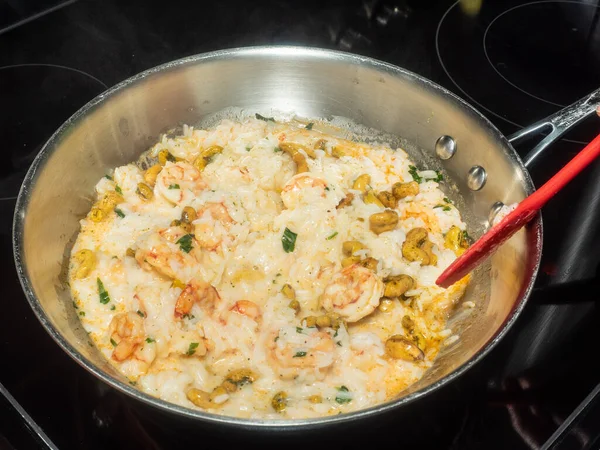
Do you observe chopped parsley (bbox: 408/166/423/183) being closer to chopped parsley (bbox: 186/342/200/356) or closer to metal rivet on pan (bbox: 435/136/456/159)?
metal rivet on pan (bbox: 435/136/456/159)

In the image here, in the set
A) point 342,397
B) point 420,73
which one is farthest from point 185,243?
point 420,73

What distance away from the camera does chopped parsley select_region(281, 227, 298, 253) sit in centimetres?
309

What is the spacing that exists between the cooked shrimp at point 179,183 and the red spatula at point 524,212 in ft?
5.12

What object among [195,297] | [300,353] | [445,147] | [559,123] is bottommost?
[300,353]

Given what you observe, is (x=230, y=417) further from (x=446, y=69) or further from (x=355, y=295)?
(x=446, y=69)

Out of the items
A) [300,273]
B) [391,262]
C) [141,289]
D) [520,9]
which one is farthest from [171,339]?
[520,9]

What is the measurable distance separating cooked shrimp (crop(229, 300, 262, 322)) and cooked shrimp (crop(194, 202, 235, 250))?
41 cm

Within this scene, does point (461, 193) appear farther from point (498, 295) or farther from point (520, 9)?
point (520, 9)

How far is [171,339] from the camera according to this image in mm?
2650

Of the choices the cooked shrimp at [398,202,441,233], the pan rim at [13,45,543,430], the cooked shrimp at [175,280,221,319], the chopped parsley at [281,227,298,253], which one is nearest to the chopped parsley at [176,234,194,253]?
the cooked shrimp at [175,280,221,319]

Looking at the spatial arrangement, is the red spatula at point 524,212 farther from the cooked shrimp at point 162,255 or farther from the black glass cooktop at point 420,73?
the cooked shrimp at point 162,255

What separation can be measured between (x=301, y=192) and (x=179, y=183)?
28.4 inches

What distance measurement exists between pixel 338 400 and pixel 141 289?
1.11 m

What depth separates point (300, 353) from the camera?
255 cm
